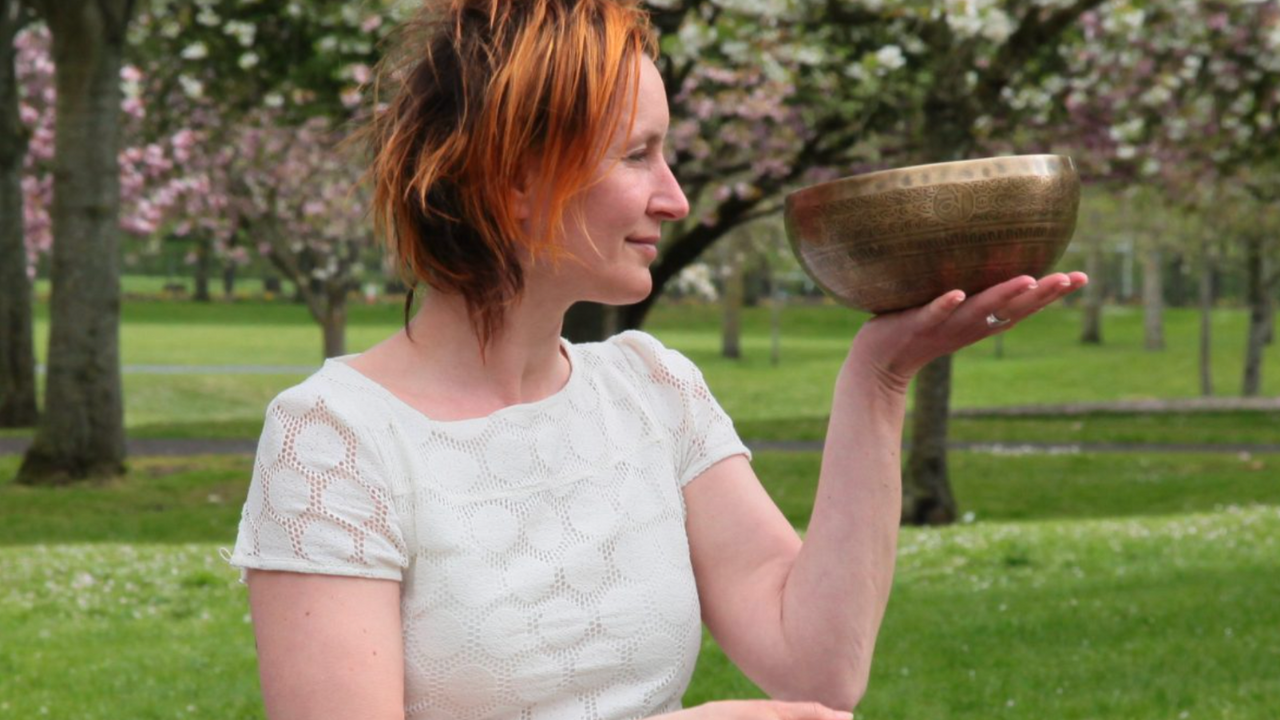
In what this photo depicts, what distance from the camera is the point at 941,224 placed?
5.85ft

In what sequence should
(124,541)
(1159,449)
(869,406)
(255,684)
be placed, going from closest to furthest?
1. (869,406)
2. (255,684)
3. (124,541)
4. (1159,449)

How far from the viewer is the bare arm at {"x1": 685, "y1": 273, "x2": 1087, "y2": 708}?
2.00 meters

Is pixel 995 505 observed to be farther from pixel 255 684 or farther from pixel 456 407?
pixel 456 407

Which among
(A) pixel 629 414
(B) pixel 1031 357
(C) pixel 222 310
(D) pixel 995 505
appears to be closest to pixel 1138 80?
(D) pixel 995 505

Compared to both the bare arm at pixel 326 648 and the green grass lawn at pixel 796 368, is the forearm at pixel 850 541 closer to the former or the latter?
the bare arm at pixel 326 648

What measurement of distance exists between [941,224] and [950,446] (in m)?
18.8

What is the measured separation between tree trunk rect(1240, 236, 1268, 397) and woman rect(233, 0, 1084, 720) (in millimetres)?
28833

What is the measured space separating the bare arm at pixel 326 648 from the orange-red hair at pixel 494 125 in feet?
1.36

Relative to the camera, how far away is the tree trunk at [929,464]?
12055 mm

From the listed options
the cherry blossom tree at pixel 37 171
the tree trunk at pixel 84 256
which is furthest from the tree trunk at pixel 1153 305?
the tree trunk at pixel 84 256

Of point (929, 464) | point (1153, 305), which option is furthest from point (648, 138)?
point (1153, 305)

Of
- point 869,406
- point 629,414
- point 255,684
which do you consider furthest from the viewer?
point 255,684

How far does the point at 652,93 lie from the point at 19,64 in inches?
801

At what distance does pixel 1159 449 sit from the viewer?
19.0 m
